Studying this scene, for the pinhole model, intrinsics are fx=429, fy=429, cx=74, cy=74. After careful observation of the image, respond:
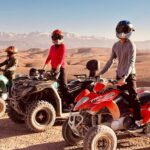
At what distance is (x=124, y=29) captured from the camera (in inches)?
288

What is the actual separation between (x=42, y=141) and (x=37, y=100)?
1.27 m

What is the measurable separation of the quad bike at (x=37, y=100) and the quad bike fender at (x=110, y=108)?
2568 mm

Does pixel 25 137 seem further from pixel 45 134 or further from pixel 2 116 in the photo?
pixel 2 116

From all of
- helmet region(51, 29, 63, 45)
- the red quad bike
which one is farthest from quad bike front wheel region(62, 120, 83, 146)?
helmet region(51, 29, 63, 45)

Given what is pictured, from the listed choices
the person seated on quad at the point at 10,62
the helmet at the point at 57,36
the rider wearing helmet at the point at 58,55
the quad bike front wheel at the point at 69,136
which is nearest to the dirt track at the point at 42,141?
the quad bike front wheel at the point at 69,136

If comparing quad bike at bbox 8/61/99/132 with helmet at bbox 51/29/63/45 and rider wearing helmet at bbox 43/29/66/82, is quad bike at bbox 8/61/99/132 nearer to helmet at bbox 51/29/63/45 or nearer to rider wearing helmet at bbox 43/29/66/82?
rider wearing helmet at bbox 43/29/66/82

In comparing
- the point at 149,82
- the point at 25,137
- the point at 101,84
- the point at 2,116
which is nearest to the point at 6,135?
the point at 25,137

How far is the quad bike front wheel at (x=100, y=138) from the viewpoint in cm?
683

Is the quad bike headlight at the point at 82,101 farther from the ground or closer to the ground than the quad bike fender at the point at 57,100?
farther from the ground

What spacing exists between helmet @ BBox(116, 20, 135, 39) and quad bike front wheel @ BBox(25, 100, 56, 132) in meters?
2.91

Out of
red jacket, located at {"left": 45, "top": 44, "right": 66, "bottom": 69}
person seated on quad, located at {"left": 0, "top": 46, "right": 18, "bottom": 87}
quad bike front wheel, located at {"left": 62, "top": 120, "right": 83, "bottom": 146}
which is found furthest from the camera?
person seated on quad, located at {"left": 0, "top": 46, "right": 18, "bottom": 87}

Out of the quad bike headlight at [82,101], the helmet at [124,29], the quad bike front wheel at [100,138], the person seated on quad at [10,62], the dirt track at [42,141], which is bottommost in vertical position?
the dirt track at [42,141]

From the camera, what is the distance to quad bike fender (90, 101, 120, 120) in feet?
23.2

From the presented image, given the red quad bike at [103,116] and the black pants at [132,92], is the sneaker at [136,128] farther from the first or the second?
the black pants at [132,92]
